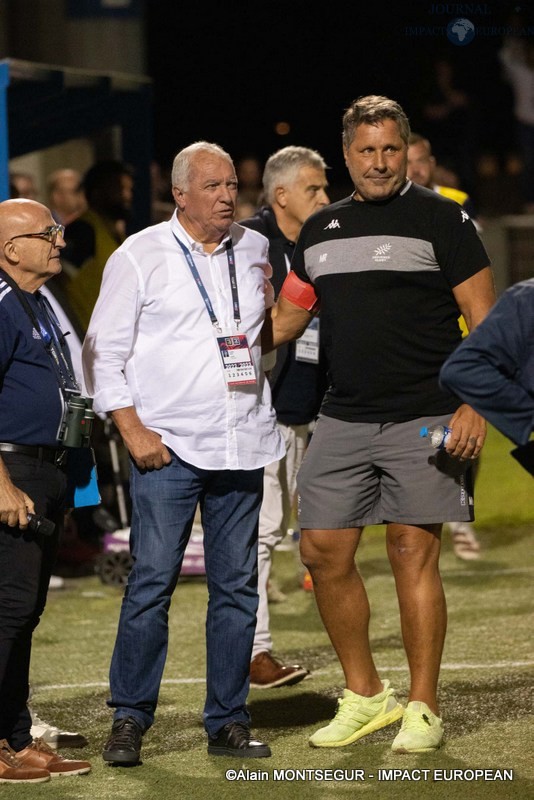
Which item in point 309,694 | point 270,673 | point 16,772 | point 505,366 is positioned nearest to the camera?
point 505,366

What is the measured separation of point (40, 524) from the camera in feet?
15.8

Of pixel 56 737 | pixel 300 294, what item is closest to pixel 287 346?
pixel 300 294

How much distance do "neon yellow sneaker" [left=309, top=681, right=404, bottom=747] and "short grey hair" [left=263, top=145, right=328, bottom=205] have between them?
2.60m

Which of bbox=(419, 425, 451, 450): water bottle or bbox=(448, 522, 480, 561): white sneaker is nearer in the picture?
bbox=(419, 425, 451, 450): water bottle

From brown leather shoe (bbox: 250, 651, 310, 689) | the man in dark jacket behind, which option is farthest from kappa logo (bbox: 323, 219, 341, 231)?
brown leather shoe (bbox: 250, 651, 310, 689)

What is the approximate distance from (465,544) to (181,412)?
4678 mm

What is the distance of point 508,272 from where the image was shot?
1850cm

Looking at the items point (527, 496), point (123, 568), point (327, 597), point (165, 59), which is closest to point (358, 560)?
point (123, 568)

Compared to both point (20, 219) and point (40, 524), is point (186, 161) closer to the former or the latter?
point (20, 219)

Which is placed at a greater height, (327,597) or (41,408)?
(41,408)

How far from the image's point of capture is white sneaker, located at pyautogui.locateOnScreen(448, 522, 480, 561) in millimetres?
9289

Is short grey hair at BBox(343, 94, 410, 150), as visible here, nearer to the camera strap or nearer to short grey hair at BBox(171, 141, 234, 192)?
short grey hair at BBox(171, 141, 234, 192)

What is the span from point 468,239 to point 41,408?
5.27 ft

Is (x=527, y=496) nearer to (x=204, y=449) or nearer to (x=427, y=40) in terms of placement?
(x=204, y=449)
